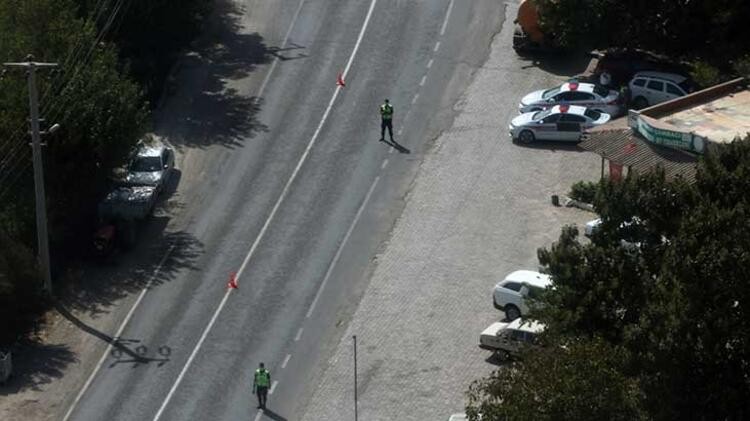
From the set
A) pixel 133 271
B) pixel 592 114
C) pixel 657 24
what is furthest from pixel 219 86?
pixel 657 24

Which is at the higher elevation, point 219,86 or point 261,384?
point 261,384

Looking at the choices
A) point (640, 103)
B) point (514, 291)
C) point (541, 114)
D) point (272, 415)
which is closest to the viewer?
point (272, 415)

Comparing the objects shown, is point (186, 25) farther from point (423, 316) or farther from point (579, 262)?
point (579, 262)

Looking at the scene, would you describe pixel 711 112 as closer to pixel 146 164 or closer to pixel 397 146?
pixel 397 146

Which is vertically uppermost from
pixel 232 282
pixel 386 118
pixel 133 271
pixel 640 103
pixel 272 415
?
pixel 640 103

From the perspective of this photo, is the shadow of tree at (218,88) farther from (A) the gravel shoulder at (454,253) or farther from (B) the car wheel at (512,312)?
(B) the car wheel at (512,312)

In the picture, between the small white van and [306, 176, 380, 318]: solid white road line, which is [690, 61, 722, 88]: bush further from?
the small white van

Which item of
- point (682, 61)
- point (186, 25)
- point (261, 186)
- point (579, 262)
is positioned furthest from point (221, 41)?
point (579, 262)

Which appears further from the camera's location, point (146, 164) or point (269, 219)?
point (146, 164)
